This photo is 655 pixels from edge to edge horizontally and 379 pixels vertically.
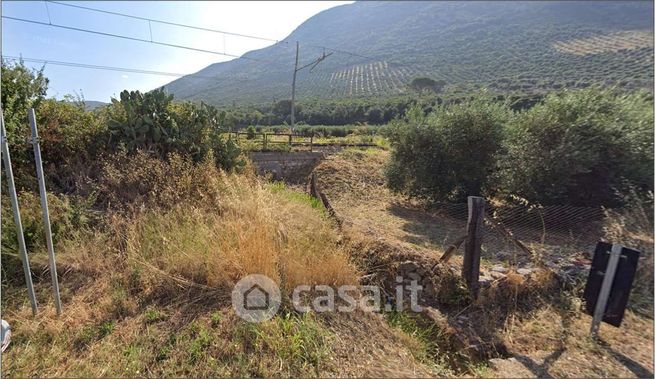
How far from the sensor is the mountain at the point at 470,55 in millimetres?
41366

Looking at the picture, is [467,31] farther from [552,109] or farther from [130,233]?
[130,233]

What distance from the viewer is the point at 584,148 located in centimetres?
582

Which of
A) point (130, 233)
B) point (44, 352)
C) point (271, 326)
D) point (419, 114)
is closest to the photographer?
point (44, 352)

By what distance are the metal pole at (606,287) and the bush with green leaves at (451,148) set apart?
5.54 meters

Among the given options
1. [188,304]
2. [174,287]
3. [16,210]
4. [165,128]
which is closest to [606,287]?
[188,304]

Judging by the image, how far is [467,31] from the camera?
83.9m

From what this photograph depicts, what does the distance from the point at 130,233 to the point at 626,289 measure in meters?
5.05

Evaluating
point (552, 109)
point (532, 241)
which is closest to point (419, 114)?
point (552, 109)

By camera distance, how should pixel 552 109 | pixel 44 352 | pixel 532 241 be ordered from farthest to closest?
pixel 552 109 → pixel 532 241 → pixel 44 352

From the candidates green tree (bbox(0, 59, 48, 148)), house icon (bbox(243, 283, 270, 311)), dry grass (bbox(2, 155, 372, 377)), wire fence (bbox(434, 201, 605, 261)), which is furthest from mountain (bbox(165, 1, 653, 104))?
house icon (bbox(243, 283, 270, 311))

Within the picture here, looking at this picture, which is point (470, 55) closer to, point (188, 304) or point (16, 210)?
point (188, 304)

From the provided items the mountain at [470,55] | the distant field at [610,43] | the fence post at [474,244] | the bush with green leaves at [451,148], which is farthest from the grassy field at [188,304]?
the distant field at [610,43]

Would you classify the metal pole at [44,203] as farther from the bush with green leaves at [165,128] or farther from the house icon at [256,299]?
the bush with green leaves at [165,128]

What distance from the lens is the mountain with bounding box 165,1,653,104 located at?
4137cm
